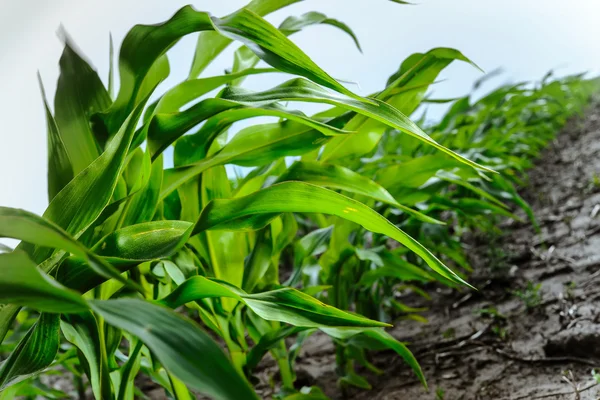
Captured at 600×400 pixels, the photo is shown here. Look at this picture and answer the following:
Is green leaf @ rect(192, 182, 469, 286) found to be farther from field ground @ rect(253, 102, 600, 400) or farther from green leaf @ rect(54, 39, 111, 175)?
field ground @ rect(253, 102, 600, 400)

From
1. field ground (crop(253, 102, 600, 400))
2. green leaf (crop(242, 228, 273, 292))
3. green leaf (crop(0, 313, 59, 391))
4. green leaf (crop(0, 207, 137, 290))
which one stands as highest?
green leaf (crop(0, 207, 137, 290))

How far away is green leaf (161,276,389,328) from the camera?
434mm

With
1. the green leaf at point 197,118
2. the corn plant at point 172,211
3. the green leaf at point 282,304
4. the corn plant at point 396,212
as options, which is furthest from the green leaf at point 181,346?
the corn plant at point 396,212

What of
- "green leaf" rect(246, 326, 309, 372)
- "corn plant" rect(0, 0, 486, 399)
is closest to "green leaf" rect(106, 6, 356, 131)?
"corn plant" rect(0, 0, 486, 399)

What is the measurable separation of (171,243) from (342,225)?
529 millimetres

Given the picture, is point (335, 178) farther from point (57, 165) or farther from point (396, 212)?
point (396, 212)

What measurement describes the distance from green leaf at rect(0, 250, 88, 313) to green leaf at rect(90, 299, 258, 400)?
0.08 ft

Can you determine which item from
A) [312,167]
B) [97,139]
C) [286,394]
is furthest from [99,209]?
[286,394]

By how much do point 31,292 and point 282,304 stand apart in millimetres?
205

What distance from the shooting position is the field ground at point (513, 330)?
83 cm

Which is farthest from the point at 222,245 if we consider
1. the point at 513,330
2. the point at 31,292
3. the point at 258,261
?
the point at 513,330

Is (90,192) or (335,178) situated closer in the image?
(90,192)

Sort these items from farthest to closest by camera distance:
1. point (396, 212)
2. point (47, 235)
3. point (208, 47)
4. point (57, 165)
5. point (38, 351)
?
point (396, 212), point (208, 47), point (57, 165), point (38, 351), point (47, 235)

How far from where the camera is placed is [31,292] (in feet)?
1.04
